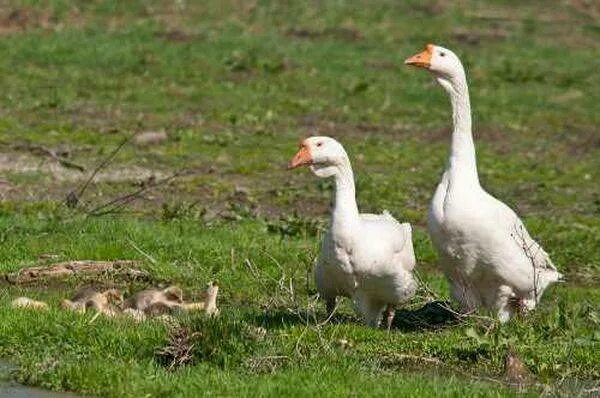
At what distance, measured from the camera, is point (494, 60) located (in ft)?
112

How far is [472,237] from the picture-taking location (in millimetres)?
12797

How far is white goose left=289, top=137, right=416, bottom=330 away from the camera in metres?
12.5

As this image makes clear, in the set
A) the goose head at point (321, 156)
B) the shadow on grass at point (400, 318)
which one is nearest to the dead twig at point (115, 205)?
the shadow on grass at point (400, 318)

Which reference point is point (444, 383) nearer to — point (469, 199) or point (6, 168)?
point (469, 199)

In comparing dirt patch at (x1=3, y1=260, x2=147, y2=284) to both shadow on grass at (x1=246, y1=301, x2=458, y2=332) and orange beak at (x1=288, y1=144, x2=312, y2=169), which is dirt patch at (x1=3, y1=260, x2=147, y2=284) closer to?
shadow on grass at (x1=246, y1=301, x2=458, y2=332)

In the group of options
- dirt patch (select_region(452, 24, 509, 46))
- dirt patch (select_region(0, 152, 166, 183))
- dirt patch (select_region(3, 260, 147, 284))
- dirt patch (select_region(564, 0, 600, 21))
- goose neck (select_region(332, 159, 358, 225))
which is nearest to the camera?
goose neck (select_region(332, 159, 358, 225))

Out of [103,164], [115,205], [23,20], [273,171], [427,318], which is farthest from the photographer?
[23,20]

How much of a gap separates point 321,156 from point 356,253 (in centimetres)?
80

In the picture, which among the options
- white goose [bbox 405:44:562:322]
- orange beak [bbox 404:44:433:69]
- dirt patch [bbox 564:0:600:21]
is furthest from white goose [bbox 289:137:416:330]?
dirt patch [bbox 564:0:600:21]

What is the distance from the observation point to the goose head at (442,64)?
1334cm

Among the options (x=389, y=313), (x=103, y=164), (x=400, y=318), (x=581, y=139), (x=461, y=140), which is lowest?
(x=581, y=139)

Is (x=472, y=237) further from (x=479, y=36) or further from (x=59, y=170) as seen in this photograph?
(x=479, y=36)

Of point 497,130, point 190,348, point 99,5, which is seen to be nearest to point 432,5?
point 99,5

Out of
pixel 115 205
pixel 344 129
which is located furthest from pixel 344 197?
pixel 344 129
